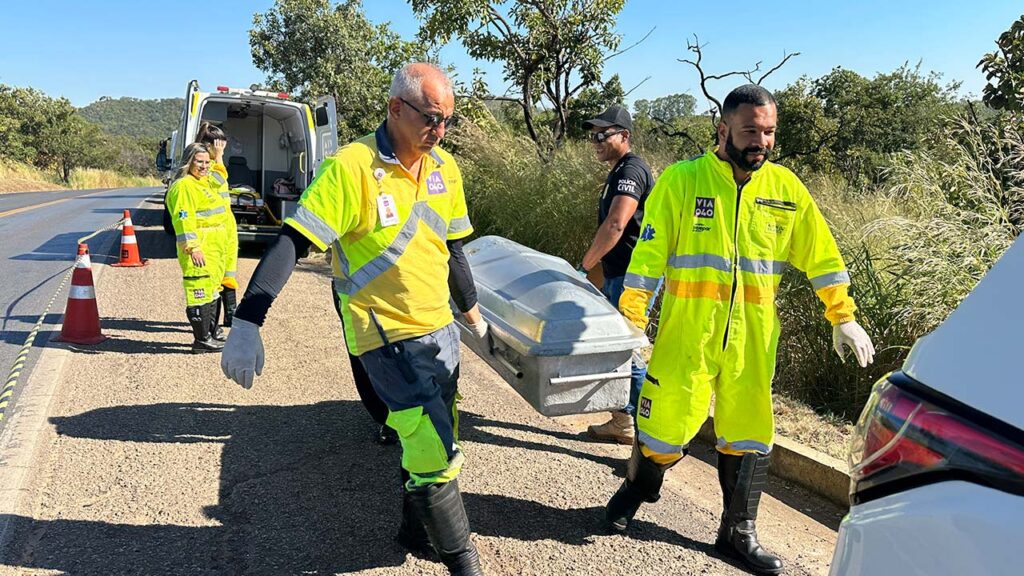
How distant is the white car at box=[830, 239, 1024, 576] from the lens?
1.13 metres

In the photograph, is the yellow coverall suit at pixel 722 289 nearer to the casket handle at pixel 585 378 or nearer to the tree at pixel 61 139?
the casket handle at pixel 585 378

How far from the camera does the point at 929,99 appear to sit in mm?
23141

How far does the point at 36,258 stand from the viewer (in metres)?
11.7

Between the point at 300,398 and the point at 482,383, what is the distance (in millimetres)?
1361

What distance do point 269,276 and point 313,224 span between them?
232 millimetres

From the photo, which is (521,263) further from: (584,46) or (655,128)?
(584,46)

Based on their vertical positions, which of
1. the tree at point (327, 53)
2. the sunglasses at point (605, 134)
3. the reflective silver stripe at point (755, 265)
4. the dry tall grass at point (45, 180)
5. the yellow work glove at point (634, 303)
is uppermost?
the tree at point (327, 53)

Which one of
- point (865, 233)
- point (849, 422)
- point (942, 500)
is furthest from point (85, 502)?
point (865, 233)

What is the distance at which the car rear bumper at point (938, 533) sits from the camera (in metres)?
1.10

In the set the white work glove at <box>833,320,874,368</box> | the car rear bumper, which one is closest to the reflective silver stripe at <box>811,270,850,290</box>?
the white work glove at <box>833,320,874,368</box>

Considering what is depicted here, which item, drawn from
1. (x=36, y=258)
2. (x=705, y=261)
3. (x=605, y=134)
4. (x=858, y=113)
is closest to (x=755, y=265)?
Answer: (x=705, y=261)

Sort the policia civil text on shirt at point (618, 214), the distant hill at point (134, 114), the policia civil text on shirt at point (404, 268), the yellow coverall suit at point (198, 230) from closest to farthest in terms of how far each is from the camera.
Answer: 1. the policia civil text on shirt at point (404, 268)
2. the policia civil text on shirt at point (618, 214)
3. the yellow coverall suit at point (198, 230)
4. the distant hill at point (134, 114)

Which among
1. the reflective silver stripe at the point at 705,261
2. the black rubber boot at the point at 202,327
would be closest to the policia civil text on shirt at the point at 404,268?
the reflective silver stripe at the point at 705,261

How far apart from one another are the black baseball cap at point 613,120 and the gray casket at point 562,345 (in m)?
1.26
